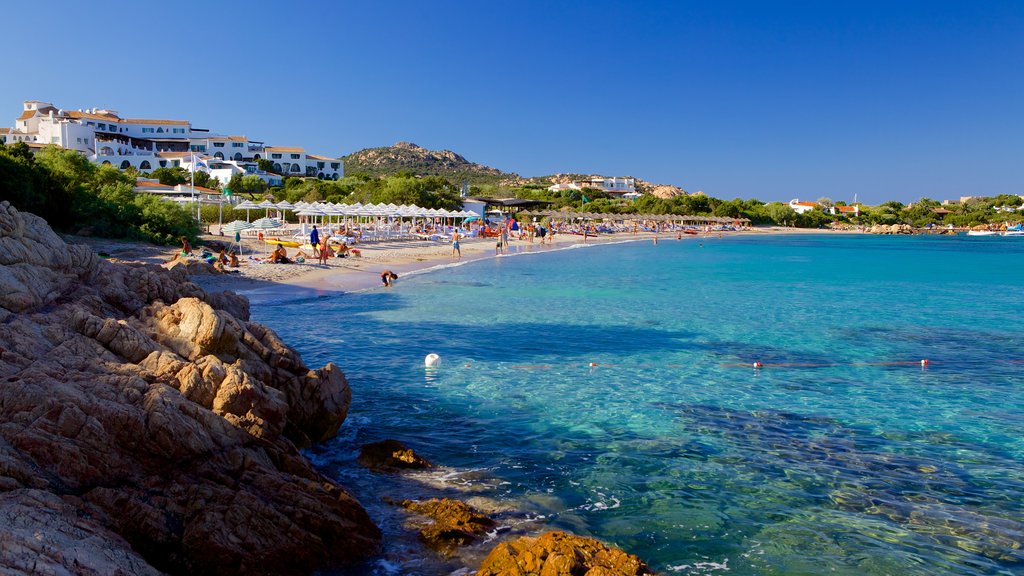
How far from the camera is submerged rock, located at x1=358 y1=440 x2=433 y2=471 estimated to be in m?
7.35

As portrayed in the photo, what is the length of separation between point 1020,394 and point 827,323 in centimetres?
728

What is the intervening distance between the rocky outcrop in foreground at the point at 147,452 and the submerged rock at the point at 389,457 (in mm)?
738

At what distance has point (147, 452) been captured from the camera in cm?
523

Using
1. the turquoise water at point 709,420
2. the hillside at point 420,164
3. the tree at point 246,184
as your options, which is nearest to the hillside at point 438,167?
the hillside at point 420,164

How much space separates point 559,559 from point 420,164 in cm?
17747

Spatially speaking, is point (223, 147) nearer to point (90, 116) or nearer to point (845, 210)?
point (90, 116)

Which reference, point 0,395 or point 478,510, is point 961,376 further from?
point 0,395

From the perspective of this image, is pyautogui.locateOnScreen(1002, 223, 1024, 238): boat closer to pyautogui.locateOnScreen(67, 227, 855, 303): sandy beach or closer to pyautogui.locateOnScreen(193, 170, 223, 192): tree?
pyautogui.locateOnScreen(67, 227, 855, 303): sandy beach

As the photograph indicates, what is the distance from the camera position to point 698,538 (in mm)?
6016

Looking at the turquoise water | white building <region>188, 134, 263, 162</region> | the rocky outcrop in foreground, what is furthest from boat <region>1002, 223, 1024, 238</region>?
the rocky outcrop in foreground

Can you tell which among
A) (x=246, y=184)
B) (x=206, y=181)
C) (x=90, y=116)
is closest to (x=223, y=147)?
(x=90, y=116)

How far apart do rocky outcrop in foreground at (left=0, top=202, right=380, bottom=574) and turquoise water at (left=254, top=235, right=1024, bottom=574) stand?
2.87 ft

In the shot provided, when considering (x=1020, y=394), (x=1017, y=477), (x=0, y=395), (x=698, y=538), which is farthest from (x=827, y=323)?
(x=0, y=395)

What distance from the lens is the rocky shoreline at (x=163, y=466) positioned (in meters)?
4.44
